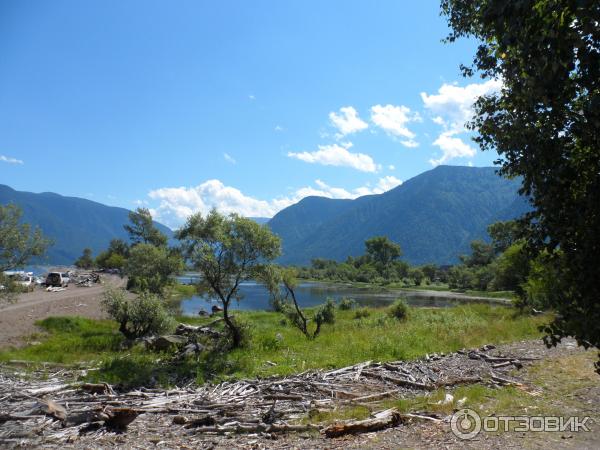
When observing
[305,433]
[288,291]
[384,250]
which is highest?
[384,250]

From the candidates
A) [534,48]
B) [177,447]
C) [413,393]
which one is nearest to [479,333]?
[413,393]

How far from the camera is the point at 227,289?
86.7ft

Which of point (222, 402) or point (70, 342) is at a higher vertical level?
point (222, 402)

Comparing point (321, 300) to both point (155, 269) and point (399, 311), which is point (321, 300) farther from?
point (155, 269)

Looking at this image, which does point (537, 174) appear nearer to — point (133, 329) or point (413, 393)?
point (413, 393)

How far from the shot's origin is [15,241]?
25.5 m

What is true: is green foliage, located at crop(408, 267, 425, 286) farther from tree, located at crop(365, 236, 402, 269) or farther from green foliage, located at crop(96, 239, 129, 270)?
green foliage, located at crop(96, 239, 129, 270)

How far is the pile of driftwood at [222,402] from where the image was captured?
1183 centimetres

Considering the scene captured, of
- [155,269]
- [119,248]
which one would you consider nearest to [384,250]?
[119,248]

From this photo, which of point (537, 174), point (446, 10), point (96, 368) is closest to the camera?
point (537, 174)

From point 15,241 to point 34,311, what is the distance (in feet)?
60.0

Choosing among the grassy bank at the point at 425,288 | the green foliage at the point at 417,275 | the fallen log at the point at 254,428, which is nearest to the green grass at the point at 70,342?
the fallen log at the point at 254,428

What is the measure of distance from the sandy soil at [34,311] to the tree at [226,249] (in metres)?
14.2

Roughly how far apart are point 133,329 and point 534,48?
32.4m
